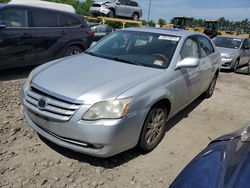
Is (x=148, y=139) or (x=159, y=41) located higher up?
(x=159, y=41)

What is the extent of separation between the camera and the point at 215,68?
6242 millimetres

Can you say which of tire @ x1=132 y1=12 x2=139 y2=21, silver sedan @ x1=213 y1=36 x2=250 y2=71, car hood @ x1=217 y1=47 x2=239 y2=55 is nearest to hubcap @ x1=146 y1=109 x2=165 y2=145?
silver sedan @ x1=213 y1=36 x2=250 y2=71

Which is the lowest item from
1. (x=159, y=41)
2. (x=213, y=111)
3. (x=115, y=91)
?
(x=213, y=111)

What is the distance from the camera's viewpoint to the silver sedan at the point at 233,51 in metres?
11.3

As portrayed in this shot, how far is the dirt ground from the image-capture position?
125 inches

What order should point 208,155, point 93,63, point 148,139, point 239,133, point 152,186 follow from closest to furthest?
point 208,155, point 239,133, point 152,186, point 148,139, point 93,63

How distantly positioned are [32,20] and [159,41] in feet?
12.8

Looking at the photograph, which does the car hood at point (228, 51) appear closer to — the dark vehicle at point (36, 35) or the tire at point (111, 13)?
the dark vehicle at point (36, 35)

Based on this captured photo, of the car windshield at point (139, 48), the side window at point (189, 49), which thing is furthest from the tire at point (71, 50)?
the side window at point (189, 49)

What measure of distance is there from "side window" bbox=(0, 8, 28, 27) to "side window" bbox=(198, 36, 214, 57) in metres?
4.12

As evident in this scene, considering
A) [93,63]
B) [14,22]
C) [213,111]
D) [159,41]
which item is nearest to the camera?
[93,63]

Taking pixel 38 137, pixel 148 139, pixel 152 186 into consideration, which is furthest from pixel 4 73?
pixel 152 186

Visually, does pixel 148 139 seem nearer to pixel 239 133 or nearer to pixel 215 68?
pixel 239 133

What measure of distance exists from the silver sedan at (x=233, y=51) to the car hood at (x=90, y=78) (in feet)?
26.9
